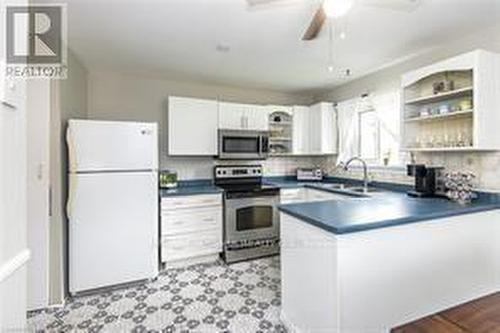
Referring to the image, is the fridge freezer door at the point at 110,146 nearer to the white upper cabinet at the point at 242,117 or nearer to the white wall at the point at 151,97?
the white wall at the point at 151,97

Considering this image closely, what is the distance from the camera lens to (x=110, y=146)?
2.50m

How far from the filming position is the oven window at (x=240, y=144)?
353 cm

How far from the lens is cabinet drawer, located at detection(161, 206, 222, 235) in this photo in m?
3.00

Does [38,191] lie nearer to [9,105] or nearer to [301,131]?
[9,105]

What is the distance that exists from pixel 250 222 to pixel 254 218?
0.23ft

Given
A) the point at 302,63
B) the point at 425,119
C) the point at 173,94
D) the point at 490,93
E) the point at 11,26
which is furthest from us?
the point at 173,94

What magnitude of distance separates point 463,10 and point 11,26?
2669 millimetres

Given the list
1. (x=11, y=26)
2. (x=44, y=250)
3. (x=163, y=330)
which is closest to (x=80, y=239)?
(x=44, y=250)

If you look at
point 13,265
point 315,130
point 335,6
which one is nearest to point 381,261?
point 335,6

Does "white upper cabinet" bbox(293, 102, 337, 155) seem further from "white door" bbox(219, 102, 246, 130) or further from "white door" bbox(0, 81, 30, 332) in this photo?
"white door" bbox(0, 81, 30, 332)

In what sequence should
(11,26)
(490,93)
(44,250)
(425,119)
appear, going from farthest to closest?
(425,119), (44,250), (490,93), (11,26)

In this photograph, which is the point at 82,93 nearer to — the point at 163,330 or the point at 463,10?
the point at 163,330

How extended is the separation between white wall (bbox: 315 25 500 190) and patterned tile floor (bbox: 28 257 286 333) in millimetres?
1975

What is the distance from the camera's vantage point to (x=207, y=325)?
2.01 m
